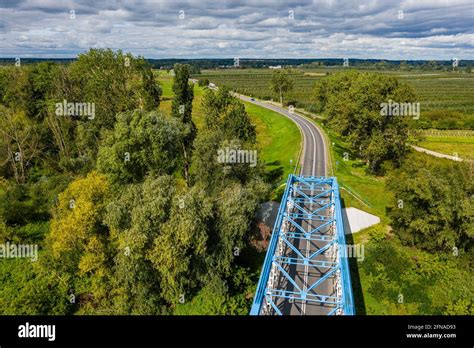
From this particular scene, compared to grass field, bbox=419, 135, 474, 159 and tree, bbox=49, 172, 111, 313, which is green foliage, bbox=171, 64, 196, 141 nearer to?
tree, bbox=49, 172, 111, 313

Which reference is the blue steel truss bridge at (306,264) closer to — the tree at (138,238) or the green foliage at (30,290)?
the tree at (138,238)

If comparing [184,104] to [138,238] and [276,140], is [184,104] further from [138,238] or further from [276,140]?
[276,140]

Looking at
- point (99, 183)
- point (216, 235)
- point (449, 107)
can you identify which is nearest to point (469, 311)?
point (216, 235)

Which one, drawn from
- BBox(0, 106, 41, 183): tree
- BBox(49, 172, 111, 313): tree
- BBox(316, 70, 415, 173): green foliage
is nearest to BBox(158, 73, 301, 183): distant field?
BBox(316, 70, 415, 173): green foliage

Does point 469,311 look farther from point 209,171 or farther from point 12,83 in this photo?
point 12,83

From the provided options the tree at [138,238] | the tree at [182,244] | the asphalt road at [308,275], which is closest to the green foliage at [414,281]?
the asphalt road at [308,275]

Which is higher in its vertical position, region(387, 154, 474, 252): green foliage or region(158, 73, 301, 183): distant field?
region(158, 73, 301, 183): distant field
